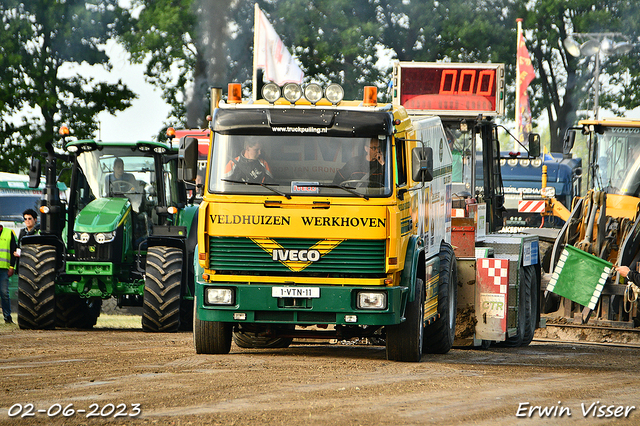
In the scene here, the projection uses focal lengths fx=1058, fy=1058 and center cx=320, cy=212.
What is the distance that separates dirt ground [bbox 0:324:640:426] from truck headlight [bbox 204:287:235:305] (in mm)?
616

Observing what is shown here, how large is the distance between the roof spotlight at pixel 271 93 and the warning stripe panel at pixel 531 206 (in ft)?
61.4

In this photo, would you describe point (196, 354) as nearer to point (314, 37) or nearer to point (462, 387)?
point (462, 387)

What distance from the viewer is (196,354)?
11.7 metres

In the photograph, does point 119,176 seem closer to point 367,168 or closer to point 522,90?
point 367,168

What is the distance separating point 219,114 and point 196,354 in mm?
2682

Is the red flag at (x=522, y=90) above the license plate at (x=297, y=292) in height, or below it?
above

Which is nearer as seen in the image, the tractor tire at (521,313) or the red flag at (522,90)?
the tractor tire at (521,313)

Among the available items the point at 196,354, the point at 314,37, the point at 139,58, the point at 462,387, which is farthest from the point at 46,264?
the point at 314,37

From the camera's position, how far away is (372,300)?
10.8 meters

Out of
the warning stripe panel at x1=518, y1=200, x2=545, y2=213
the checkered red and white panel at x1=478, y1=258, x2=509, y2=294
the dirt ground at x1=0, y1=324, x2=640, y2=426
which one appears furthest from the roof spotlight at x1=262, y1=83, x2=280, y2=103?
the warning stripe panel at x1=518, y1=200, x2=545, y2=213

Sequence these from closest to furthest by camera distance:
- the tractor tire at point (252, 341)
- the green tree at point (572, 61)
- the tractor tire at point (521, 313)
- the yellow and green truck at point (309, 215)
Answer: the yellow and green truck at point (309, 215) < the tractor tire at point (252, 341) < the tractor tire at point (521, 313) < the green tree at point (572, 61)

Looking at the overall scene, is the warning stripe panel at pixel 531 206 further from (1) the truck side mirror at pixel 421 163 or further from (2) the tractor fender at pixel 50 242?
(1) the truck side mirror at pixel 421 163

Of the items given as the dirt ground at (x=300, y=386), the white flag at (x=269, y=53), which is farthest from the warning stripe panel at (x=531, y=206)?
the dirt ground at (x=300, y=386)

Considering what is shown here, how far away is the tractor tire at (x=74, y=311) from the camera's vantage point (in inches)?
666
